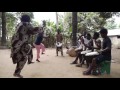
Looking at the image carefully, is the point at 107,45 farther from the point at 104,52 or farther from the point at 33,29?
the point at 33,29

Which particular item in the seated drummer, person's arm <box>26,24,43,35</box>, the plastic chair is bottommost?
the plastic chair

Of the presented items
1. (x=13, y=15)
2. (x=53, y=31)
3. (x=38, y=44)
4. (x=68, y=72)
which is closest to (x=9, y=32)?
(x=13, y=15)

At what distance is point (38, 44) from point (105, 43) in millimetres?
3547

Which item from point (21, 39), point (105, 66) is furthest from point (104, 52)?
point (21, 39)

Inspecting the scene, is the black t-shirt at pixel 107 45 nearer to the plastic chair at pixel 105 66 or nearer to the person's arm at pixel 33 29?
the plastic chair at pixel 105 66

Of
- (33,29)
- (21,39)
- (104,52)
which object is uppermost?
(33,29)

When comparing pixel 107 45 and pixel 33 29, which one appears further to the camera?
pixel 107 45

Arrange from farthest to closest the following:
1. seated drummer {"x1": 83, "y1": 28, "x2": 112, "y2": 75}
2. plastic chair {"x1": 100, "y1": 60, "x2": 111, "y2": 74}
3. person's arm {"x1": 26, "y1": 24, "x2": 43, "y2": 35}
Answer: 1. plastic chair {"x1": 100, "y1": 60, "x2": 111, "y2": 74}
2. seated drummer {"x1": 83, "y1": 28, "x2": 112, "y2": 75}
3. person's arm {"x1": 26, "y1": 24, "x2": 43, "y2": 35}

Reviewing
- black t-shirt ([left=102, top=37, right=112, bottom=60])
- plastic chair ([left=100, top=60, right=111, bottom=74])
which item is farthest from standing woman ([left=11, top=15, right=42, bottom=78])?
plastic chair ([left=100, top=60, right=111, bottom=74])

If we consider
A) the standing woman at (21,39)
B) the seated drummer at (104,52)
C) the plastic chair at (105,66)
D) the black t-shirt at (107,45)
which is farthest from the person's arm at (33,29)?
the plastic chair at (105,66)

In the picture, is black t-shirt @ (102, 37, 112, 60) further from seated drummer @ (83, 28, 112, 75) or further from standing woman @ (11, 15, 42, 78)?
standing woman @ (11, 15, 42, 78)
